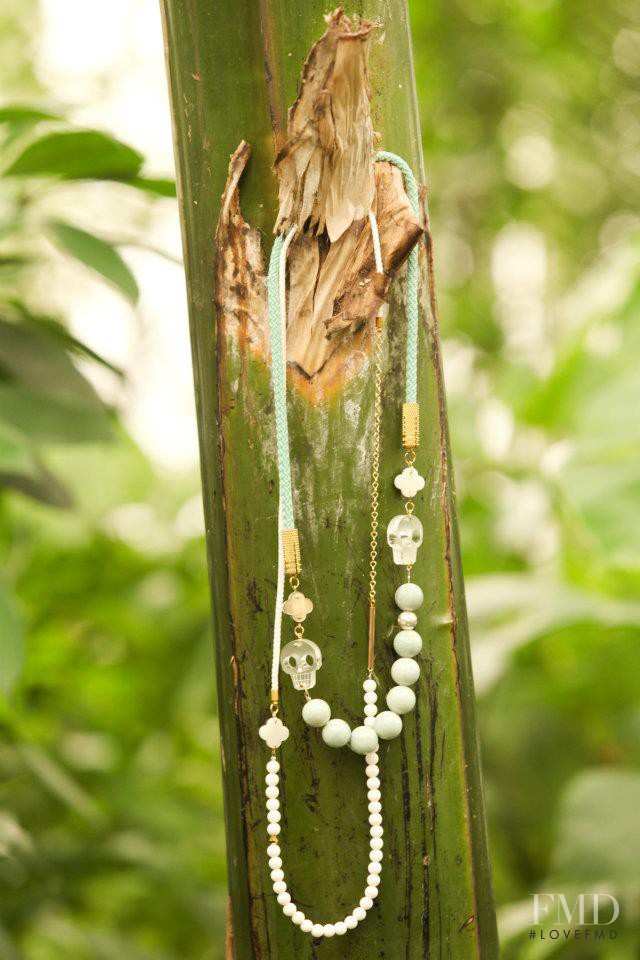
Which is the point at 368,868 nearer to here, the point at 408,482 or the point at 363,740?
the point at 363,740

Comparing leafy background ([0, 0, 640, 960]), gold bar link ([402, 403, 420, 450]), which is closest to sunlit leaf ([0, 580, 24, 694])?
leafy background ([0, 0, 640, 960])

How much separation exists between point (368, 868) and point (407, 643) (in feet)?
0.40

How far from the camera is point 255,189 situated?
454mm

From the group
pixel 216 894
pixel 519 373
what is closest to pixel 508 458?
pixel 519 373

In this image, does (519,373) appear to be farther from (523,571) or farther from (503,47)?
(503,47)

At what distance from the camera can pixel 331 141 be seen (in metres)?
0.42

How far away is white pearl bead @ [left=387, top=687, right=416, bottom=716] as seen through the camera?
0.45 metres

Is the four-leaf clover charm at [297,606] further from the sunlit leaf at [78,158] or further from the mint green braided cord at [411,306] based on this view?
the sunlit leaf at [78,158]

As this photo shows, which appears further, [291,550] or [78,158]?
[78,158]

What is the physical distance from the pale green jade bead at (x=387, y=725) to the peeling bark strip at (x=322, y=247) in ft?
0.57

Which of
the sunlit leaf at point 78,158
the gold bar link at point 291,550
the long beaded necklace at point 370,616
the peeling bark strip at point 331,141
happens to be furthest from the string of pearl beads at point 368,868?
the sunlit leaf at point 78,158

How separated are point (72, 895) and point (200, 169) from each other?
94 centimetres

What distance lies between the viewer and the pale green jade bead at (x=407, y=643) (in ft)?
1.49

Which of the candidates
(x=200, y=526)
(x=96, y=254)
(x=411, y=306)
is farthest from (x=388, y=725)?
(x=200, y=526)
